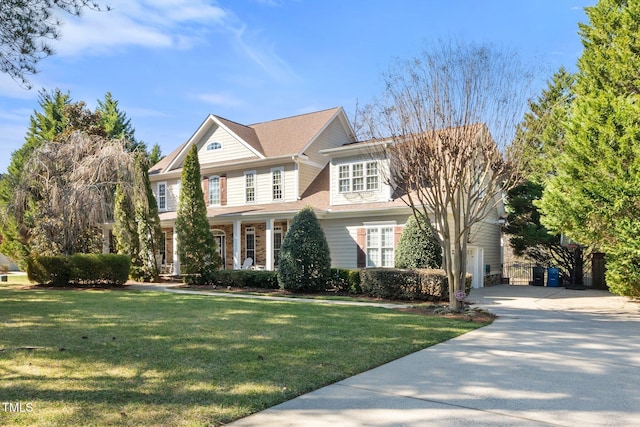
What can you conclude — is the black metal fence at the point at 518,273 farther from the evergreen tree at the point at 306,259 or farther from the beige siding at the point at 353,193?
the evergreen tree at the point at 306,259

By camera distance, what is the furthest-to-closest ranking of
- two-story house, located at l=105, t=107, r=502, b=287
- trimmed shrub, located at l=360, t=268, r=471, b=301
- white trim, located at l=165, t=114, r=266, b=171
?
1. white trim, located at l=165, t=114, r=266, b=171
2. two-story house, located at l=105, t=107, r=502, b=287
3. trimmed shrub, located at l=360, t=268, r=471, b=301

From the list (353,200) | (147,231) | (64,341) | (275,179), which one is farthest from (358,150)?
(64,341)

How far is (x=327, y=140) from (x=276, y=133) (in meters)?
2.90

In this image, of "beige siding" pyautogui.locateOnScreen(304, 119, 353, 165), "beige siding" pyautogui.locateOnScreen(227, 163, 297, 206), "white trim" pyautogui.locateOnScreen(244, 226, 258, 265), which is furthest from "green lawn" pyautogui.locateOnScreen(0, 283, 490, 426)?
"white trim" pyautogui.locateOnScreen(244, 226, 258, 265)

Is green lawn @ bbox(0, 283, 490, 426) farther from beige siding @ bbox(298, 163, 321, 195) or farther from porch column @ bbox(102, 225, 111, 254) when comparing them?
porch column @ bbox(102, 225, 111, 254)

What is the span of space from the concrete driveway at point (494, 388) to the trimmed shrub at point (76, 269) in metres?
14.7

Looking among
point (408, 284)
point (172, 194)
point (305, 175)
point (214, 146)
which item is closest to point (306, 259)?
point (408, 284)

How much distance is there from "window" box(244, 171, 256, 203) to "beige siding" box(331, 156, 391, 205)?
4672 millimetres

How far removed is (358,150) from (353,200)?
2.12m

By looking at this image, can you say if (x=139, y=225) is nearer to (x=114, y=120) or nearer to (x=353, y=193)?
(x=353, y=193)

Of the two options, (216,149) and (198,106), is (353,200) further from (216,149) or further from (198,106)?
(198,106)

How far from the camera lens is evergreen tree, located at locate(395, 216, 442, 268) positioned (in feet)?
51.0

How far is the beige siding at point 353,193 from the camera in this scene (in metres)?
18.7

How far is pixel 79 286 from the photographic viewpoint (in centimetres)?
1803
